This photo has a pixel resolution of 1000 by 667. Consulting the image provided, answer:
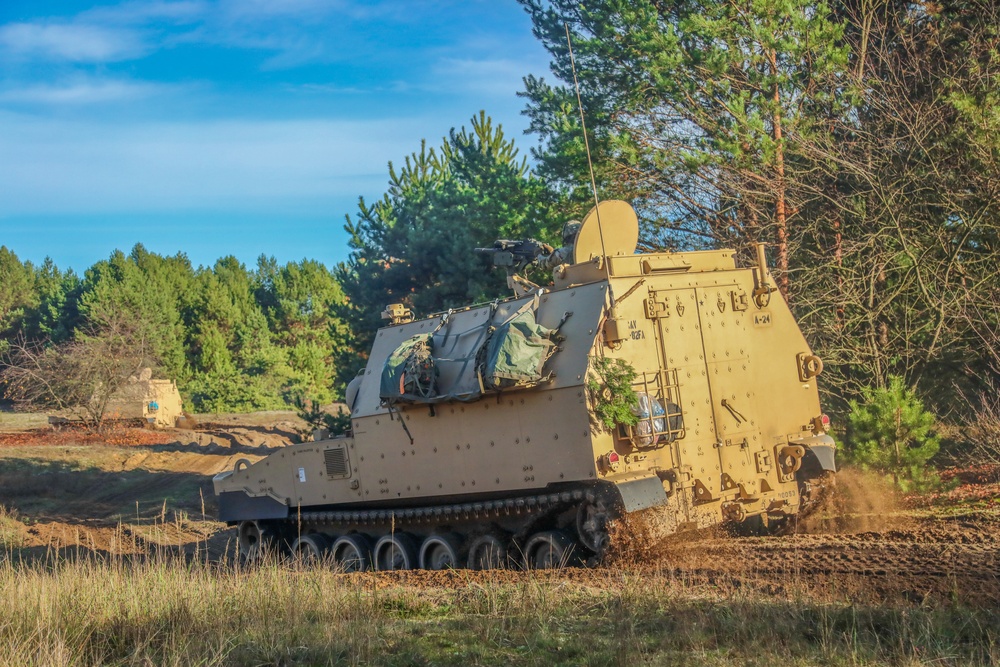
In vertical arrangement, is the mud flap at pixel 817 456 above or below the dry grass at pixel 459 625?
A: above

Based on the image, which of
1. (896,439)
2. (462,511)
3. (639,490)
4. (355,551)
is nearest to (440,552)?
(462,511)

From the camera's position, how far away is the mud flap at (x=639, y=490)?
9105mm

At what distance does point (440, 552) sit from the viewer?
11.8 meters

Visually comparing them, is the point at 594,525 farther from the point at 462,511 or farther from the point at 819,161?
the point at 819,161

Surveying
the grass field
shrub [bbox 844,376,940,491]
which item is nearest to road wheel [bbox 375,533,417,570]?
the grass field

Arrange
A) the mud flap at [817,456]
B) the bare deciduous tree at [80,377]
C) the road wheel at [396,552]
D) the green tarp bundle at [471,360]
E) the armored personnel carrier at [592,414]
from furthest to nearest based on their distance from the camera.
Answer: the bare deciduous tree at [80,377] → the road wheel at [396,552] → the mud flap at [817,456] → the green tarp bundle at [471,360] → the armored personnel carrier at [592,414]

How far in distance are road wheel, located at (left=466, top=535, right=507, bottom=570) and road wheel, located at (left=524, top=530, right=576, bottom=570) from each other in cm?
37

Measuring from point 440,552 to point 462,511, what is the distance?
108 cm

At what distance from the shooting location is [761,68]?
1670cm

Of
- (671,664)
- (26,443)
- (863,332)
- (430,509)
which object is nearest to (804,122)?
(863,332)

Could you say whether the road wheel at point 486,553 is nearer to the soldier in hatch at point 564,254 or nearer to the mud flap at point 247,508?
the soldier in hatch at point 564,254

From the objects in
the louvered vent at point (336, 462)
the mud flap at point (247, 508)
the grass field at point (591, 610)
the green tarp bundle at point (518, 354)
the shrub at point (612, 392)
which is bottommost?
the grass field at point (591, 610)

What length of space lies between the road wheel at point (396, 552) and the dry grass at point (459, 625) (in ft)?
11.5

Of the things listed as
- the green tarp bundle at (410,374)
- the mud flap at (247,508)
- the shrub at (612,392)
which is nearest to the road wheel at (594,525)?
the shrub at (612,392)
